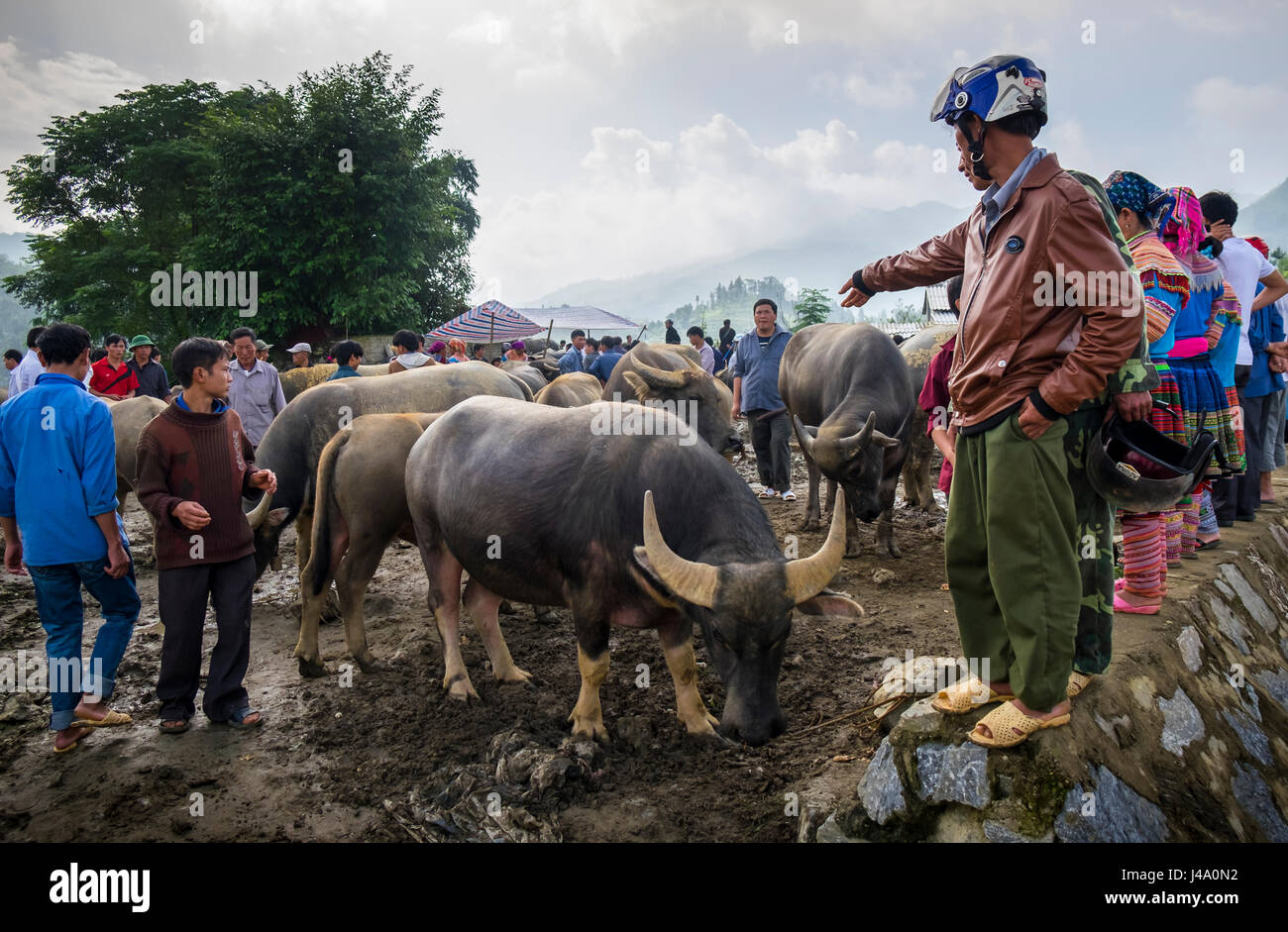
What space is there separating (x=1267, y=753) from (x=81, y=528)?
6.69 metres

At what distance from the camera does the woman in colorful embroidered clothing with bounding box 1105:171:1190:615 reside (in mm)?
4043

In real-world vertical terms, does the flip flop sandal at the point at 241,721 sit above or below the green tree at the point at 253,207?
below

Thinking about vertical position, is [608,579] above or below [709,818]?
above

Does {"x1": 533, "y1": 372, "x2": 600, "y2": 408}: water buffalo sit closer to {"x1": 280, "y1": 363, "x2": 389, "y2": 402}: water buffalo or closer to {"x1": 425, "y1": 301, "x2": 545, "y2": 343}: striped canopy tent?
{"x1": 280, "y1": 363, "x2": 389, "y2": 402}: water buffalo

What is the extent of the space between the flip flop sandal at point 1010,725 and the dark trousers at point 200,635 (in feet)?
13.9

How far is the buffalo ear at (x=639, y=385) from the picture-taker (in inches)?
323

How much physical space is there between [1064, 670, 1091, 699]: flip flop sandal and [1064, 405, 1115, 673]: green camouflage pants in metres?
0.03

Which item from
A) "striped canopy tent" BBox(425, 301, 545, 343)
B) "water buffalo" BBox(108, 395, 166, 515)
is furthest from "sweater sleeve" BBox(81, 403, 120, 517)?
"striped canopy tent" BBox(425, 301, 545, 343)

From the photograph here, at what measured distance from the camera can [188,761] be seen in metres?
4.36

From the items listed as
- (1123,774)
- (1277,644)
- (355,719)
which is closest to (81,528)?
(355,719)

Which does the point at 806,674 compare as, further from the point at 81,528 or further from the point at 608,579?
the point at 81,528

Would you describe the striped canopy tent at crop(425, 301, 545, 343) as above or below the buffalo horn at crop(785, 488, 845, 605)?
above

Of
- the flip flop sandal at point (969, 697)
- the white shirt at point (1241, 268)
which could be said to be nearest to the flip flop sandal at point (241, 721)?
the flip flop sandal at point (969, 697)

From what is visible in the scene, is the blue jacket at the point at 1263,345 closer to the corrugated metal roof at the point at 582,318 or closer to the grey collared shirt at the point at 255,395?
the grey collared shirt at the point at 255,395
